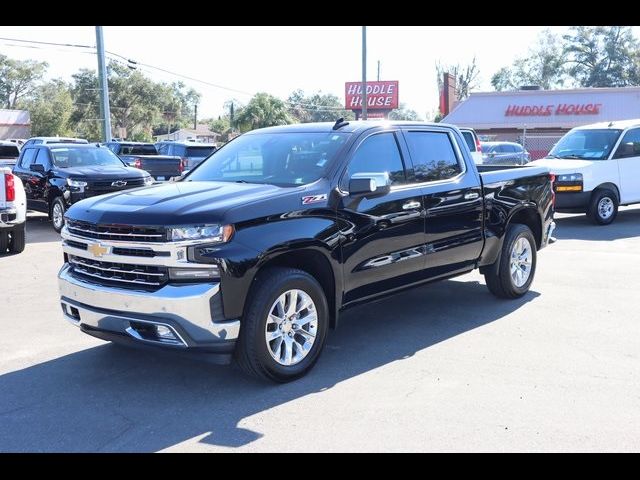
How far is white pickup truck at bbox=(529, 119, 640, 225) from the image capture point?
43.9 ft

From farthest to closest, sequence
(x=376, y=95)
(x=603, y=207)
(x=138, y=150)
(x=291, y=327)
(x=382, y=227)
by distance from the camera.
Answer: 1. (x=376, y=95)
2. (x=138, y=150)
3. (x=603, y=207)
4. (x=382, y=227)
5. (x=291, y=327)

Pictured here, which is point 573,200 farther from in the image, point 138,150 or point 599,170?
point 138,150

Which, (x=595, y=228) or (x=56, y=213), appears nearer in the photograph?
(x=56, y=213)

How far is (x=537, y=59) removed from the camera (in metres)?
72.6

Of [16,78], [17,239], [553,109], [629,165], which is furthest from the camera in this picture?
[16,78]

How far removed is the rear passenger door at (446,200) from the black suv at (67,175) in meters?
8.17

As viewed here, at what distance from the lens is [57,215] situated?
43.1ft

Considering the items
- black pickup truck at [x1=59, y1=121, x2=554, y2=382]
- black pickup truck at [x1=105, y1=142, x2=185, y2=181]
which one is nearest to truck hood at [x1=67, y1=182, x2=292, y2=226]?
black pickup truck at [x1=59, y1=121, x2=554, y2=382]

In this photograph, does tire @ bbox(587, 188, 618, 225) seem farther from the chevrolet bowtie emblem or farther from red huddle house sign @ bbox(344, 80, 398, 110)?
red huddle house sign @ bbox(344, 80, 398, 110)

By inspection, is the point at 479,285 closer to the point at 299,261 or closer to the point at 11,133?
the point at 299,261

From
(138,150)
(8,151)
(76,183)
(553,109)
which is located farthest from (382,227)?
(553,109)

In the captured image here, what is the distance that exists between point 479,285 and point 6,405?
5394mm

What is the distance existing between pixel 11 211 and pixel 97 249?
6.33m

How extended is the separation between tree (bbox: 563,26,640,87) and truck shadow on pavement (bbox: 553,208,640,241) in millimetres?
58048
